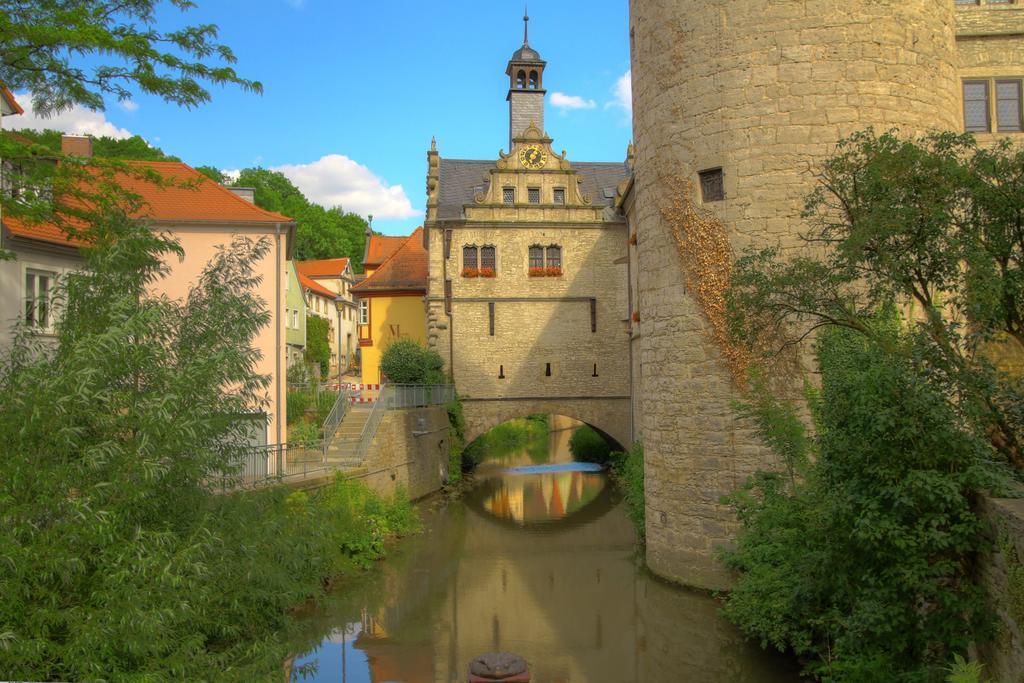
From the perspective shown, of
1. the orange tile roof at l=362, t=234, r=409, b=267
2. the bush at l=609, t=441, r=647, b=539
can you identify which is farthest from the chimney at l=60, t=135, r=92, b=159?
the orange tile roof at l=362, t=234, r=409, b=267

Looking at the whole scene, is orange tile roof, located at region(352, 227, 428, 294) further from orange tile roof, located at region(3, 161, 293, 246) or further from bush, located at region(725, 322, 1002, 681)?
bush, located at region(725, 322, 1002, 681)

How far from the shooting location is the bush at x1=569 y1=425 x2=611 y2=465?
3578 cm

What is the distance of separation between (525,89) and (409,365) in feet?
46.1

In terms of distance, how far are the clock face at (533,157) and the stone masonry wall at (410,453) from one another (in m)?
9.33

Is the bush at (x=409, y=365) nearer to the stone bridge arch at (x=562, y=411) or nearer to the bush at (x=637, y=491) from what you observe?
the stone bridge arch at (x=562, y=411)

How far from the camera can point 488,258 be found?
29766mm

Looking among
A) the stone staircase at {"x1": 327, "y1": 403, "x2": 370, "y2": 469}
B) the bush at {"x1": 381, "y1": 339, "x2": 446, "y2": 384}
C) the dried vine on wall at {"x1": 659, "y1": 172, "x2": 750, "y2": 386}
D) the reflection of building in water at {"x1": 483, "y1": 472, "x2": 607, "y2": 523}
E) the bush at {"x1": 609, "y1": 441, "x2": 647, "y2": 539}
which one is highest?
the dried vine on wall at {"x1": 659, "y1": 172, "x2": 750, "y2": 386}

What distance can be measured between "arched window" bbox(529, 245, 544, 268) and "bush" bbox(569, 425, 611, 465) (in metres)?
8.96

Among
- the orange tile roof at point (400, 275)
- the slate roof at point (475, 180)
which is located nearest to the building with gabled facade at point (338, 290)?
the orange tile roof at point (400, 275)

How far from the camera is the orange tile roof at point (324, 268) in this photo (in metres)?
54.6

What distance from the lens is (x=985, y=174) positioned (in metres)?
6.76

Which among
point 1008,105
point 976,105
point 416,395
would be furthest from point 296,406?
point 1008,105

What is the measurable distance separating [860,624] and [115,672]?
5.31 m

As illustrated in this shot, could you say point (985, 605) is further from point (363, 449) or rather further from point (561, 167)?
point (561, 167)
